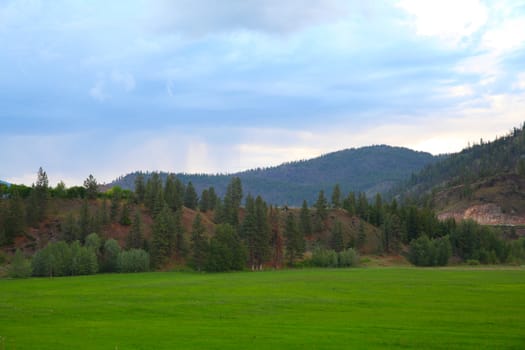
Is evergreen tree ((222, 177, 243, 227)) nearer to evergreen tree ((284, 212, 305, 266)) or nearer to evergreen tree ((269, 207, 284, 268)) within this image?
evergreen tree ((269, 207, 284, 268))

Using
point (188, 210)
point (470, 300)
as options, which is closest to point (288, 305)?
point (470, 300)

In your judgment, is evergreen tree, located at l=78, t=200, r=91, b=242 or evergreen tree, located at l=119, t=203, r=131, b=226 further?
evergreen tree, located at l=119, t=203, r=131, b=226

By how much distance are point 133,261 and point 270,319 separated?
84409 mm

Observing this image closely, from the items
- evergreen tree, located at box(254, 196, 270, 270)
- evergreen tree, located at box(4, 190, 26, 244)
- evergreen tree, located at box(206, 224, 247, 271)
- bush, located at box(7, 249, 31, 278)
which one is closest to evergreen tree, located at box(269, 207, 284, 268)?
evergreen tree, located at box(254, 196, 270, 270)

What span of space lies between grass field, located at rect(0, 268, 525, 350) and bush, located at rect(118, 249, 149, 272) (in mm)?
54654

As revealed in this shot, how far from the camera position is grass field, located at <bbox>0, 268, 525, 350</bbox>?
1155 inches

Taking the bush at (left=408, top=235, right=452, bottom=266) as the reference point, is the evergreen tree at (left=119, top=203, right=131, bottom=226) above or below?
above

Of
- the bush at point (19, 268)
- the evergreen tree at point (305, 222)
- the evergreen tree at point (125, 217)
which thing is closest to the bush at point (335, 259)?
the evergreen tree at point (305, 222)

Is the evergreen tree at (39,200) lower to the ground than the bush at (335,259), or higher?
higher

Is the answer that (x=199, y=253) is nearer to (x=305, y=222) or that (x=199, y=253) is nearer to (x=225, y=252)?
(x=225, y=252)

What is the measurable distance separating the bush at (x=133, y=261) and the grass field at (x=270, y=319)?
179 feet

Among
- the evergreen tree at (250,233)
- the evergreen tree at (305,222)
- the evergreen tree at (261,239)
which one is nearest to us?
the evergreen tree at (261,239)

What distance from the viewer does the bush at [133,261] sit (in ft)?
382

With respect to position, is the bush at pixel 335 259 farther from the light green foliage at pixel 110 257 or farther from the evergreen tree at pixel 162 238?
the light green foliage at pixel 110 257
